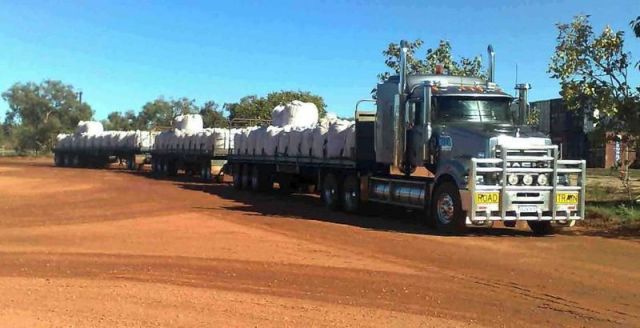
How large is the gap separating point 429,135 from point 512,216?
2.73m

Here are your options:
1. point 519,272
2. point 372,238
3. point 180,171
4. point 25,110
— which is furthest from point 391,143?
point 25,110

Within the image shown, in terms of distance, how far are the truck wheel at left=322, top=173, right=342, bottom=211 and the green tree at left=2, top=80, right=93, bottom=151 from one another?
82138mm

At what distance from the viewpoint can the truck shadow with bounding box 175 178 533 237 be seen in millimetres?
15461

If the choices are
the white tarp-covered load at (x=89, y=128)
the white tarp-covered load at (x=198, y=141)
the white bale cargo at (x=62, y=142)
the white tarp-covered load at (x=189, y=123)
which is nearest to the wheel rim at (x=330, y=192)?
the white tarp-covered load at (x=198, y=141)

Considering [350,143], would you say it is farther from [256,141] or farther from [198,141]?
[198,141]

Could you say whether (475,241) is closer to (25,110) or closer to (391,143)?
(391,143)

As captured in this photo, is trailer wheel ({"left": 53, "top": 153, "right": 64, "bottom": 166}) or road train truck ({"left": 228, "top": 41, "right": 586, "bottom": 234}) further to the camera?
trailer wheel ({"left": 53, "top": 153, "right": 64, "bottom": 166})

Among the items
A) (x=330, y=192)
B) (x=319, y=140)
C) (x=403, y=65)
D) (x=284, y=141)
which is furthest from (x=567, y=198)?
(x=284, y=141)

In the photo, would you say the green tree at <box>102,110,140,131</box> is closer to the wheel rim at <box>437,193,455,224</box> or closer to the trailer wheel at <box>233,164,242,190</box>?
the trailer wheel at <box>233,164,242,190</box>

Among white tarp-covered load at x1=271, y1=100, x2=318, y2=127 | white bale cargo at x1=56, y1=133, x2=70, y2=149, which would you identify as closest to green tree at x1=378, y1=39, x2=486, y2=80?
white tarp-covered load at x1=271, y1=100, x2=318, y2=127

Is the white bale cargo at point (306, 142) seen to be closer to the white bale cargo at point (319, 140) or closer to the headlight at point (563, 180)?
the white bale cargo at point (319, 140)

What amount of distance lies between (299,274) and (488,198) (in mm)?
5469

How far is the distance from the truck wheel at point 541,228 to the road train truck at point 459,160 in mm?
20

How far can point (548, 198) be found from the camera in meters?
14.1
